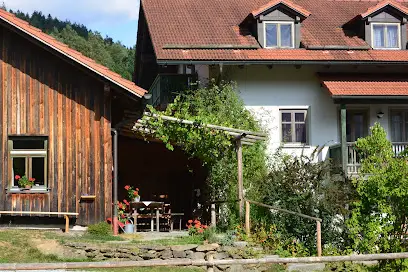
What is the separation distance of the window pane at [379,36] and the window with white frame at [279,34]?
3.08 meters

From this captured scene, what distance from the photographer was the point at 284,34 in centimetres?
2566

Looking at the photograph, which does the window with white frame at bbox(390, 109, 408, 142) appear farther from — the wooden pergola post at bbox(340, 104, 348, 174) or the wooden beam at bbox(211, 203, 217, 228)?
the wooden beam at bbox(211, 203, 217, 228)

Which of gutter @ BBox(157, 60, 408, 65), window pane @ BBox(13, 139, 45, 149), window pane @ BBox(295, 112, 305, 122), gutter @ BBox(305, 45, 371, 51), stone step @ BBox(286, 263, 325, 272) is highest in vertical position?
gutter @ BBox(305, 45, 371, 51)

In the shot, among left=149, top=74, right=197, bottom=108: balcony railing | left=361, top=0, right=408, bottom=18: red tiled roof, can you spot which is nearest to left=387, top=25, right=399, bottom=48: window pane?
left=361, top=0, right=408, bottom=18: red tiled roof

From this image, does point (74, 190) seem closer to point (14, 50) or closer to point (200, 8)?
point (14, 50)

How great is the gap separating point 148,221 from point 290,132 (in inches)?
237

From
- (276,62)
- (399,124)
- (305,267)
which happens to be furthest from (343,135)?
(305,267)

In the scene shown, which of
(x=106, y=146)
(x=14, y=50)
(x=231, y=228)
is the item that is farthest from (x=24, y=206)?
(x=231, y=228)

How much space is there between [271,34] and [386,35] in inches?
165

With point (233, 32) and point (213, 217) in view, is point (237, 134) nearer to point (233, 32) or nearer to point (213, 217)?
point (213, 217)

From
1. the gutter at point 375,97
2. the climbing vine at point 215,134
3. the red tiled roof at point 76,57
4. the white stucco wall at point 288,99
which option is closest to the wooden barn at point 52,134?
the red tiled roof at point 76,57

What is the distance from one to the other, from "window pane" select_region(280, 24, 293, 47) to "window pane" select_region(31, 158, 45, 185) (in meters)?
10.1

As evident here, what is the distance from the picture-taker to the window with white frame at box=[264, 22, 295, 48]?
25.5 metres

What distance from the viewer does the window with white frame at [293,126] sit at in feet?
82.2
